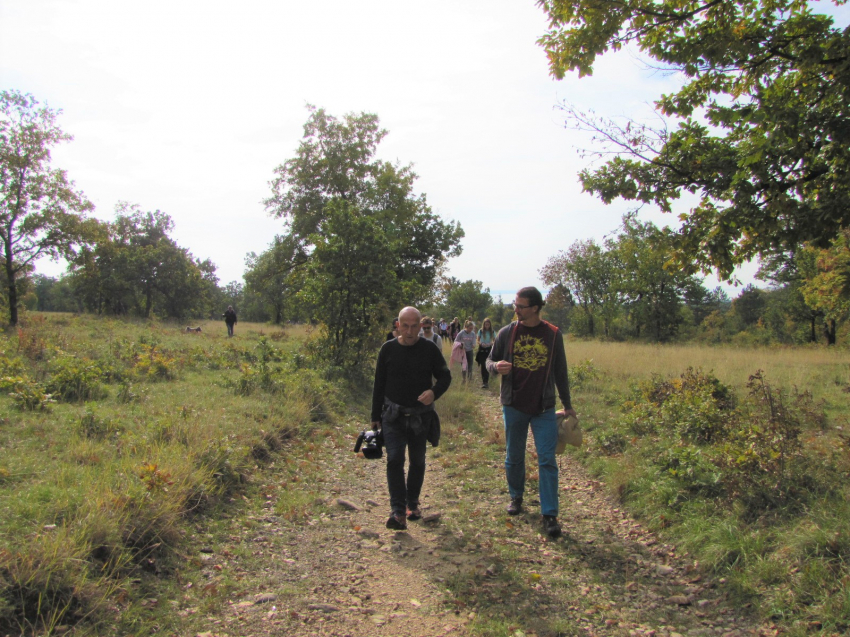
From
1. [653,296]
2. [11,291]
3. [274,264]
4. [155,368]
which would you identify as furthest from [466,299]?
[155,368]

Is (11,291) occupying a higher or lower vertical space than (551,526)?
higher

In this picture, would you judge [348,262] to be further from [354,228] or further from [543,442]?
[543,442]

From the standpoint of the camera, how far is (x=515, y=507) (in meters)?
5.12

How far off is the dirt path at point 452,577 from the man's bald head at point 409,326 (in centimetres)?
174

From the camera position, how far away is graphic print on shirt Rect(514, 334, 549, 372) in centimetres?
474

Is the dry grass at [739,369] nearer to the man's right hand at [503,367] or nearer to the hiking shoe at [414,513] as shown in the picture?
the man's right hand at [503,367]

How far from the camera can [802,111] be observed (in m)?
4.59

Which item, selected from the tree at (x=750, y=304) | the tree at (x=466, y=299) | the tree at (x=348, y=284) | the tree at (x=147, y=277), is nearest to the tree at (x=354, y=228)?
the tree at (x=348, y=284)

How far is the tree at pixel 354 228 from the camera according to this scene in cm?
1353

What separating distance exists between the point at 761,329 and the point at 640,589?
6628 centimetres

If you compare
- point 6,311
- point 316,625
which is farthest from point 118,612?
point 6,311

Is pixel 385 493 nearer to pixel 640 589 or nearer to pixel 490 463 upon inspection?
pixel 490 463

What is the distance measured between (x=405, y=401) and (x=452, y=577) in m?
1.54

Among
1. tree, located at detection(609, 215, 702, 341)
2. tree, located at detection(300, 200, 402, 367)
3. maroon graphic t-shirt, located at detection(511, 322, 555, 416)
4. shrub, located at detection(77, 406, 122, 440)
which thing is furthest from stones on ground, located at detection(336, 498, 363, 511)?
tree, located at detection(609, 215, 702, 341)
